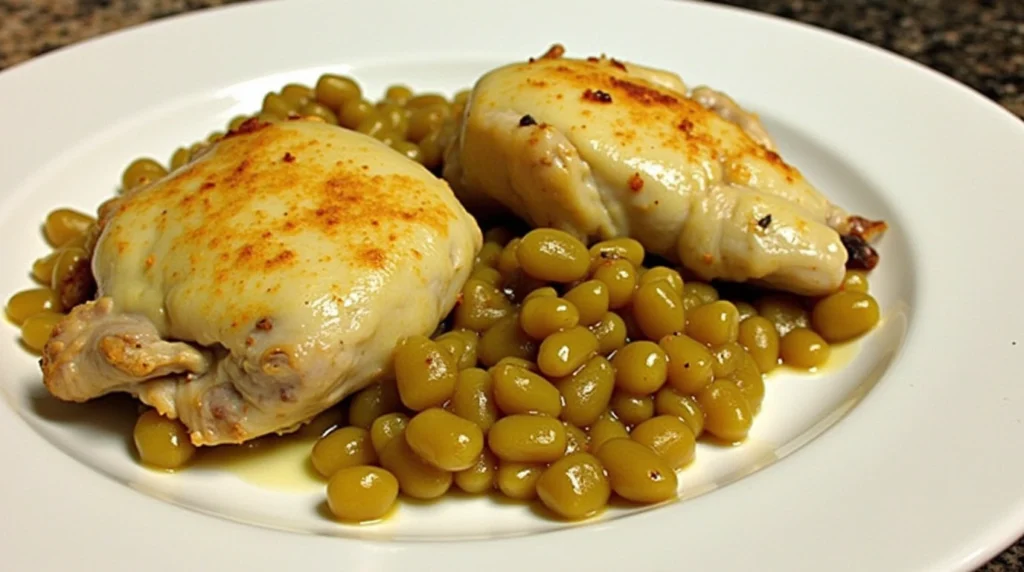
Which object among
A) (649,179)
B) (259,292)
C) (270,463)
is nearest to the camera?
(259,292)

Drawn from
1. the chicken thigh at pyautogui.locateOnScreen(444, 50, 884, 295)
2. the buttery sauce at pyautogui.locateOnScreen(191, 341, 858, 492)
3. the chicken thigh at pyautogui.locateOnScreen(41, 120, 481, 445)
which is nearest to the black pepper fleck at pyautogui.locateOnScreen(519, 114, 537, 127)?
the chicken thigh at pyautogui.locateOnScreen(444, 50, 884, 295)

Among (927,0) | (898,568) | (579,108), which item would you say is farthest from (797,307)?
(927,0)

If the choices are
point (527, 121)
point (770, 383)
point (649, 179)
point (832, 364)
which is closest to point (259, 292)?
point (527, 121)

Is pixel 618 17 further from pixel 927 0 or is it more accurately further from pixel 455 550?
pixel 455 550

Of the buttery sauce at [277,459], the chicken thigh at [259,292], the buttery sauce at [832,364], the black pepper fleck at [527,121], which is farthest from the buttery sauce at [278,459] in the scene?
the black pepper fleck at [527,121]

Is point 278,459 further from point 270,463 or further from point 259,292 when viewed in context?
point 259,292
